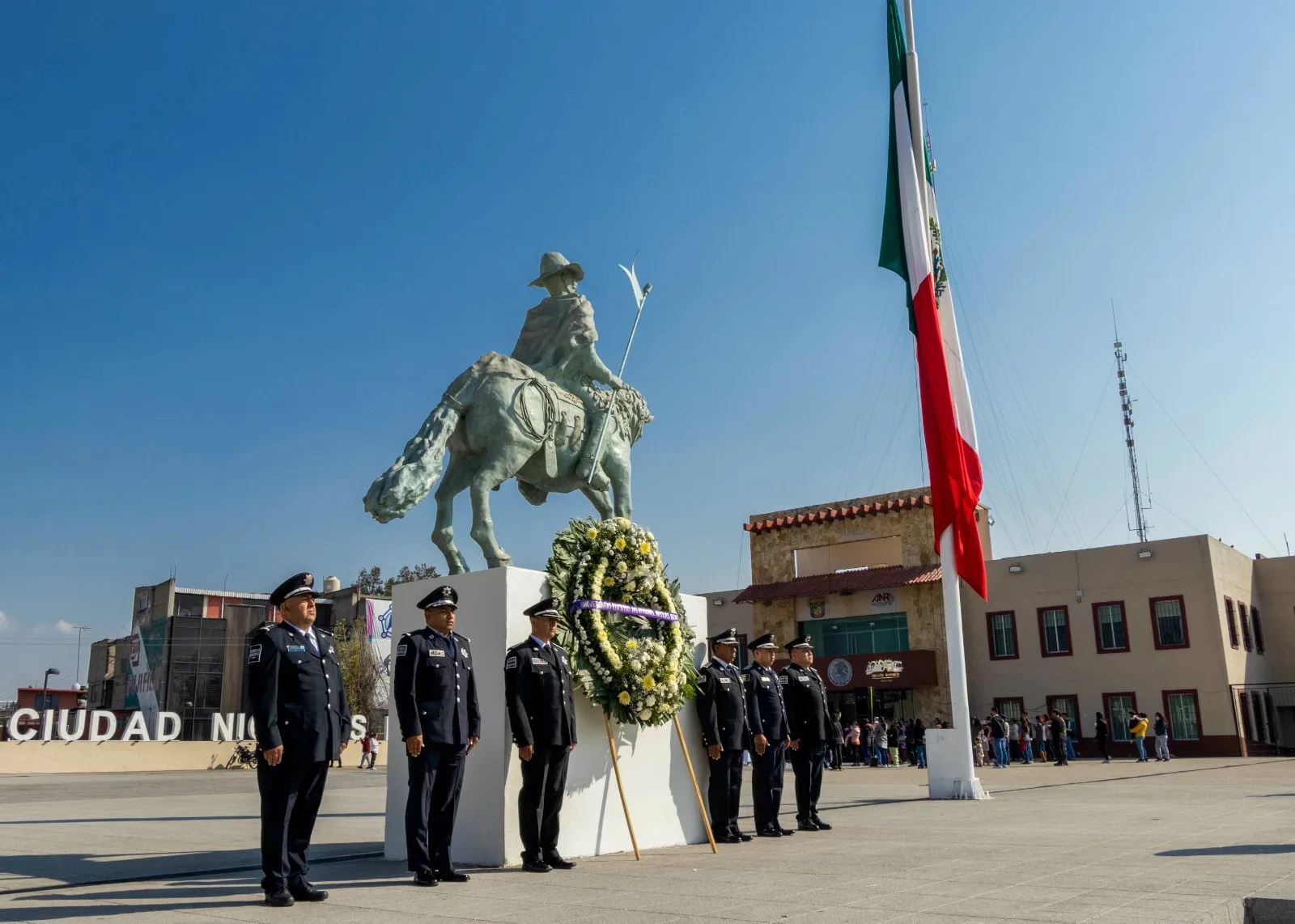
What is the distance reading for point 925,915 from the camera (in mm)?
4855

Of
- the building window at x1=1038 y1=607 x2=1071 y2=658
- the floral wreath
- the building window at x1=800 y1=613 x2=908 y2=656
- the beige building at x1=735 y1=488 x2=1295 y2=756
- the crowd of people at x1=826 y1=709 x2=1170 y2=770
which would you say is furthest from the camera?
the building window at x1=800 y1=613 x2=908 y2=656

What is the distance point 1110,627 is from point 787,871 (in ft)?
93.6

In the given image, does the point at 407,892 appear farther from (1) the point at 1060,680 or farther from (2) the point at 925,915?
(1) the point at 1060,680

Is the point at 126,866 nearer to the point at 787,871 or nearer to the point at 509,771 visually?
the point at 509,771

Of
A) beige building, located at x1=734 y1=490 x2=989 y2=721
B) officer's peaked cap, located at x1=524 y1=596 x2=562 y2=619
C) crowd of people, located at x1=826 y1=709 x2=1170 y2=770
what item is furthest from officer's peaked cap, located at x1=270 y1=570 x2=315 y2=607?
beige building, located at x1=734 y1=490 x2=989 y2=721

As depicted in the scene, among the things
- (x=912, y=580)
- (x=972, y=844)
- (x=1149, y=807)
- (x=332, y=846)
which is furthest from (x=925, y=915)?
(x=912, y=580)

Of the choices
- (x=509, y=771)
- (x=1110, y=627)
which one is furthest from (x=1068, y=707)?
(x=509, y=771)

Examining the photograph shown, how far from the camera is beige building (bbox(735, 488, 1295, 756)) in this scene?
30.7m

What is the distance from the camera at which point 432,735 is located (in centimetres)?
651

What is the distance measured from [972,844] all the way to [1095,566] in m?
27.0

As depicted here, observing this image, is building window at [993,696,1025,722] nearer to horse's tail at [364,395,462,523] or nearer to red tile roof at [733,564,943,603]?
red tile roof at [733,564,943,603]

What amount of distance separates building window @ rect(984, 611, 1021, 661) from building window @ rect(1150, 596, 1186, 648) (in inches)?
159

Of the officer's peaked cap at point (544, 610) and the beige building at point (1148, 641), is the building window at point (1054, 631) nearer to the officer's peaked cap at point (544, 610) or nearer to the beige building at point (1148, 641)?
the beige building at point (1148, 641)

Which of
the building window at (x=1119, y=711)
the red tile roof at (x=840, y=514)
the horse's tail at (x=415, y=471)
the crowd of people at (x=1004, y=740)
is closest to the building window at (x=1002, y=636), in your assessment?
the crowd of people at (x=1004, y=740)
